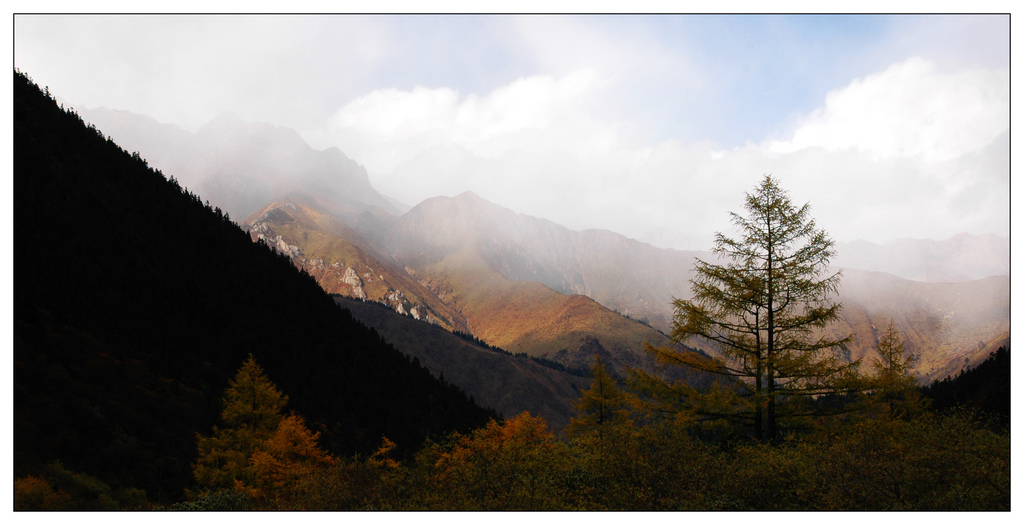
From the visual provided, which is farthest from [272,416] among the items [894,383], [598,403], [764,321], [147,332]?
[894,383]

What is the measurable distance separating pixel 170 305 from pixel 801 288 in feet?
178

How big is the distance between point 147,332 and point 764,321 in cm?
4782

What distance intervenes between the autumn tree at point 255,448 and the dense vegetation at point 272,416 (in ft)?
0.44

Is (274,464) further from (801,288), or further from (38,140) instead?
(38,140)

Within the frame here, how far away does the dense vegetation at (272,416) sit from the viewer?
12.3 metres

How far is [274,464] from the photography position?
24828 mm

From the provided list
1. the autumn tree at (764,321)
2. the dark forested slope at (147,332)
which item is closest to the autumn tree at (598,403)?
the autumn tree at (764,321)

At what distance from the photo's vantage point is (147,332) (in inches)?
1673

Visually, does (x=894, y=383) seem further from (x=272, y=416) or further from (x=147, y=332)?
(x=147, y=332)

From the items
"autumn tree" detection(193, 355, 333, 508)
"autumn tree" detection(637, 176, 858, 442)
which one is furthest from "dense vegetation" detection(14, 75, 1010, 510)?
"autumn tree" detection(637, 176, 858, 442)

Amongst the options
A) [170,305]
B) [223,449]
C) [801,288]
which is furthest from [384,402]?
[801,288]

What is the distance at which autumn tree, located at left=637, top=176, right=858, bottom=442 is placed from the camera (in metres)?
14.1

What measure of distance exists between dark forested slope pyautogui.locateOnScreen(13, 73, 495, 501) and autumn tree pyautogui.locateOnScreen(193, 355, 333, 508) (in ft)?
8.20

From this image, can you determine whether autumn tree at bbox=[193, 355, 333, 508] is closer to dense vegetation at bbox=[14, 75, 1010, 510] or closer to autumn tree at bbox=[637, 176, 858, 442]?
dense vegetation at bbox=[14, 75, 1010, 510]
